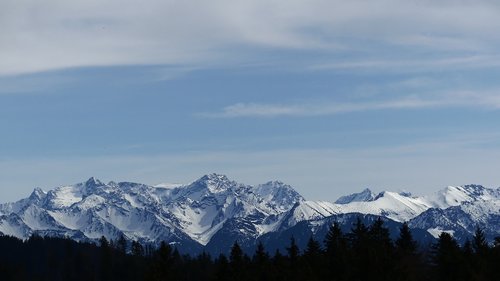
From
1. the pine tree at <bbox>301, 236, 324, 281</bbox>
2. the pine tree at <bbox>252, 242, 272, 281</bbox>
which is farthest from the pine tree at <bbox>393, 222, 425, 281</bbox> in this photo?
the pine tree at <bbox>252, 242, 272, 281</bbox>

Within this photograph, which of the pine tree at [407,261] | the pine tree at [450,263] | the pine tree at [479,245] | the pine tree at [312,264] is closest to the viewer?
the pine tree at [407,261]

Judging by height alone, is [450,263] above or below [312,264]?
below

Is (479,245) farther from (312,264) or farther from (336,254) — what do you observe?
(312,264)

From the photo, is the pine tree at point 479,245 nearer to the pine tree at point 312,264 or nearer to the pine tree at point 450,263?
the pine tree at point 450,263

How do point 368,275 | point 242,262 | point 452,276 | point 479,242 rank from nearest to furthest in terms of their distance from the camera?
point 368,275
point 452,276
point 242,262
point 479,242

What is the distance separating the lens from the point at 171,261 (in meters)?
70.0

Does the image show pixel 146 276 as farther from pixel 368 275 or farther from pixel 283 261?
pixel 283 261

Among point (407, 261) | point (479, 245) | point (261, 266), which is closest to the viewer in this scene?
point (407, 261)

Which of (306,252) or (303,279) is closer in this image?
(303,279)

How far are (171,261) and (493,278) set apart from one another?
27.5 metres

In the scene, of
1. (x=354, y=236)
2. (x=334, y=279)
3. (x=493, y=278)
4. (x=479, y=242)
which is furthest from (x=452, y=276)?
(x=354, y=236)

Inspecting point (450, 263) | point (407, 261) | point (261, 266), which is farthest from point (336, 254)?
point (407, 261)

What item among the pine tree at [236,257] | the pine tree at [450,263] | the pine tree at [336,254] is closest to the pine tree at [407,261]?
the pine tree at [450,263]

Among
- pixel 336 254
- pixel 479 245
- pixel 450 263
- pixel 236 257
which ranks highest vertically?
pixel 479 245
